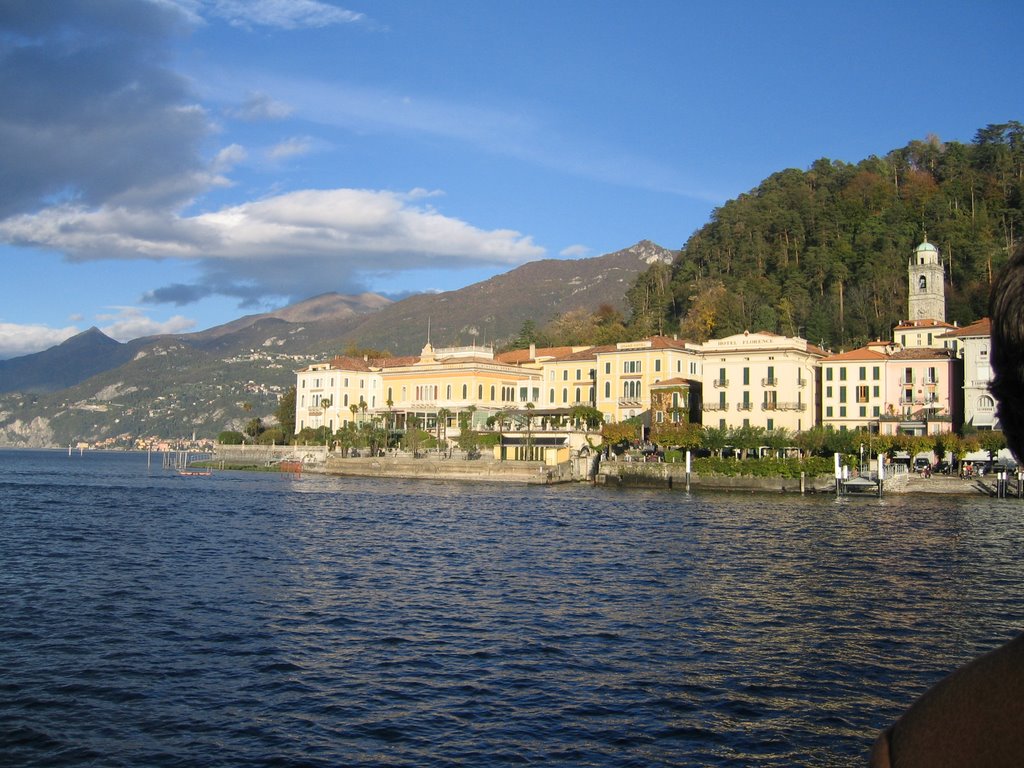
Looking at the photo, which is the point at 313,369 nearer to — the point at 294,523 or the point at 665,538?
the point at 294,523

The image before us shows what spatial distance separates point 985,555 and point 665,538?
10.3 meters

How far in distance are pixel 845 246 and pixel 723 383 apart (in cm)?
3402

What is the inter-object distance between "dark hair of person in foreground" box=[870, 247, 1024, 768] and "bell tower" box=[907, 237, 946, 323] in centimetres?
9231

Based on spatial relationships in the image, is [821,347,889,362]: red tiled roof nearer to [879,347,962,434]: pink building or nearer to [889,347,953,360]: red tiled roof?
[889,347,953,360]: red tiled roof

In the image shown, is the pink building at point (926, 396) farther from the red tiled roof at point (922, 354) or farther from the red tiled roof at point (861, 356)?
the red tiled roof at point (861, 356)

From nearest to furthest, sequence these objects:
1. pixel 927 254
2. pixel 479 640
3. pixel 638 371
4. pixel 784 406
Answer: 1. pixel 479 640
2. pixel 784 406
3. pixel 638 371
4. pixel 927 254

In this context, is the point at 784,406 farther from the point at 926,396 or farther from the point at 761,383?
the point at 926,396

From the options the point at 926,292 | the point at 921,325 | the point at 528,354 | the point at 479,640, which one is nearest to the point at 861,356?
the point at 921,325

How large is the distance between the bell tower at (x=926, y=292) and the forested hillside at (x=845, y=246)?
2177 millimetres

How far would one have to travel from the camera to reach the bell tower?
87750 millimetres

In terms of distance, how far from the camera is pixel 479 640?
57.9ft

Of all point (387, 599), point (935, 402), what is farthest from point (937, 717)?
point (935, 402)

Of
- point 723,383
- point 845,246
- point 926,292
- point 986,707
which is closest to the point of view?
point 986,707

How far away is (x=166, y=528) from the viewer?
37688 mm
